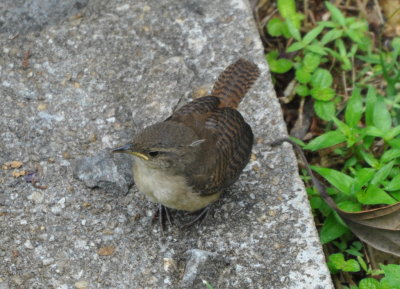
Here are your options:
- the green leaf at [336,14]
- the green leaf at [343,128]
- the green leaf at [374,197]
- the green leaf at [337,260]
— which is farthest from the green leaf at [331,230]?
the green leaf at [336,14]

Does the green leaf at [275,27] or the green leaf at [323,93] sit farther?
the green leaf at [275,27]

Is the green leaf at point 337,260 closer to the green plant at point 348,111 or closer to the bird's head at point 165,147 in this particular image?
the green plant at point 348,111

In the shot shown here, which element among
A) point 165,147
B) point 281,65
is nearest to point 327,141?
point 281,65

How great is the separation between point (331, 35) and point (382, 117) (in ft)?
3.23

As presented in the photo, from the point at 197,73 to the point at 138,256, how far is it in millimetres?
1496

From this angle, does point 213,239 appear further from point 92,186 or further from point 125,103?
point 125,103

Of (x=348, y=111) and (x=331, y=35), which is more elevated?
(x=331, y=35)

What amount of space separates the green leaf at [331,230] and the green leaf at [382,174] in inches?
13.5

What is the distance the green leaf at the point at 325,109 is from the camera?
4734mm

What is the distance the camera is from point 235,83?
4113mm

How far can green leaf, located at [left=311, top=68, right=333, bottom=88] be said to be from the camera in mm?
4898

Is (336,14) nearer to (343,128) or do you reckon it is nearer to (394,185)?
(343,128)

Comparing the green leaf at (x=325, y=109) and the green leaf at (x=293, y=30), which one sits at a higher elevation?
the green leaf at (x=293, y=30)

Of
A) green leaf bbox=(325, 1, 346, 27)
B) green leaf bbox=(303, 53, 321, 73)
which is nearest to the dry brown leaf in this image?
green leaf bbox=(303, 53, 321, 73)
